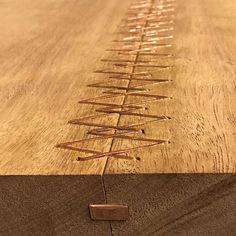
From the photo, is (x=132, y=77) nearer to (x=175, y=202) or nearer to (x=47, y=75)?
(x=47, y=75)

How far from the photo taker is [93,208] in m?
0.49

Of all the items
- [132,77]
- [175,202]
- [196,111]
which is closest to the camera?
[175,202]

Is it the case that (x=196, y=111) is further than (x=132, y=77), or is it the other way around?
(x=132, y=77)

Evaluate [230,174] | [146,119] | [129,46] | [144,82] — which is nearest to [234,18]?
[129,46]

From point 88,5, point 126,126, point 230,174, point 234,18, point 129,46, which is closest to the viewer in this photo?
point 230,174

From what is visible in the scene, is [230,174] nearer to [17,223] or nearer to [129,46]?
[17,223]

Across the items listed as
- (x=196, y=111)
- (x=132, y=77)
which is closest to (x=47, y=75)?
(x=132, y=77)

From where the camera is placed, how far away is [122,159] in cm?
49

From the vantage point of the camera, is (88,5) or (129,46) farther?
(88,5)

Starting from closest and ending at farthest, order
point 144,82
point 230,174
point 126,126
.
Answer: point 230,174 → point 126,126 → point 144,82

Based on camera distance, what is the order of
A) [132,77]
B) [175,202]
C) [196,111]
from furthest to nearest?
[132,77], [196,111], [175,202]

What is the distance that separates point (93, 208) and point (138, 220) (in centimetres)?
5

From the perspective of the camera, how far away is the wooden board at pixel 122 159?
473 mm

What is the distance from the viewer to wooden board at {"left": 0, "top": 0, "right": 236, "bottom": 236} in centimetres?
47
